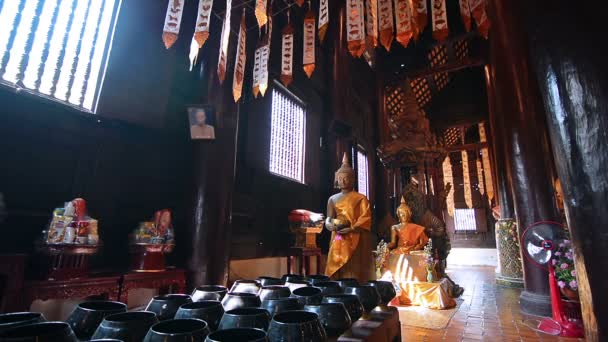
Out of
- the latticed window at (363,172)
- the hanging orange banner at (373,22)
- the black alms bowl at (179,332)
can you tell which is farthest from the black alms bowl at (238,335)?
the latticed window at (363,172)

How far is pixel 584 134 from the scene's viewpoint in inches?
38.4

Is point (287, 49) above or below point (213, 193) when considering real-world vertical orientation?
above

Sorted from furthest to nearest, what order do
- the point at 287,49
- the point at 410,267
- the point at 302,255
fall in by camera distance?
the point at 302,255, the point at 410,267, the point at 287,49

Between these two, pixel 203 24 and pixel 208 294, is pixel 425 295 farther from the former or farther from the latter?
pixel 203 24

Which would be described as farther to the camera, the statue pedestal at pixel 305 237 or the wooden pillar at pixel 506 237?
the wooden pillar at pixel 506 237

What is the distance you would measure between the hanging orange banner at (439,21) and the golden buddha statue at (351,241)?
7.32ft

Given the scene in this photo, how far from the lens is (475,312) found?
3.76 metres

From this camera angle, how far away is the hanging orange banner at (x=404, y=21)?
11.8 ft

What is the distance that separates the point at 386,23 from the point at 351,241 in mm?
2598

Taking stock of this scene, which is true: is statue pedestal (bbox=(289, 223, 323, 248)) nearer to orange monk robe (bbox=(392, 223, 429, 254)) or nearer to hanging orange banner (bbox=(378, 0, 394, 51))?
orange monk robe (bbox=(392, 223, 429, 254))

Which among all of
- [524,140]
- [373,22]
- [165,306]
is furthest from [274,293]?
[524,140]

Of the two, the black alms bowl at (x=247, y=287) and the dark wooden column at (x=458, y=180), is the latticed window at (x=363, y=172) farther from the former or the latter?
the dark wooden column at (x=458, y=180)

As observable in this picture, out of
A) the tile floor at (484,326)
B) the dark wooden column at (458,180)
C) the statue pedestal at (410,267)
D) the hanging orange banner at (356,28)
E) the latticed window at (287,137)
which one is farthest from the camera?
the dark wooden column at (458,180)

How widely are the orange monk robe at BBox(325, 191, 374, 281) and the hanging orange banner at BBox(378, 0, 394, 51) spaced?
190 cm
